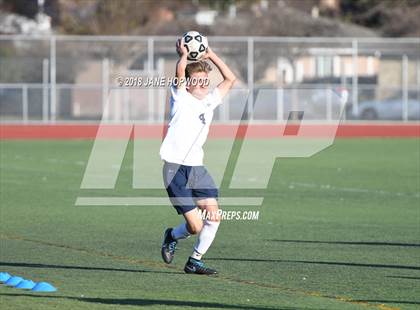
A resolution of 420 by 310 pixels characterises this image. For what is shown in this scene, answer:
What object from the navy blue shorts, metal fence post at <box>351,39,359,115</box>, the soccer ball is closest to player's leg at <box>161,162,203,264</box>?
the navy blue shorts

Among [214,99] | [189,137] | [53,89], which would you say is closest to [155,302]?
[189,137]

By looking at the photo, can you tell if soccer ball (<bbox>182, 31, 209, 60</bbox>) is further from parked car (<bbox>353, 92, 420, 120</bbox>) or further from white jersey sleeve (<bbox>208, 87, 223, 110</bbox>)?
parked car (<bbox>353, 92, 420, 120</bbox>)

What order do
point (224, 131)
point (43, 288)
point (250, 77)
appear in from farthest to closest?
point (250, 77)
point (224, 131)
point (43, 288)

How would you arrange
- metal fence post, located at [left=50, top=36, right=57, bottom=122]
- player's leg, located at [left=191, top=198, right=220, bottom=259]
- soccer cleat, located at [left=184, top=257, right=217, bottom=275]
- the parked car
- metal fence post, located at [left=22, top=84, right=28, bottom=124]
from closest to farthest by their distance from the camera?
player's leg, located at [left=191, top=198, right=220, bottom=259] → soccer cleat, located at [left=184, top=257, right=217, bottom=275] → metal fence post, located at [left=50, top=36, right=57, bottom=122] → metal fence post, located at [left=22, top=84, right=28, bottom=124] → the parked car

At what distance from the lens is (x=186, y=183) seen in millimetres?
10719

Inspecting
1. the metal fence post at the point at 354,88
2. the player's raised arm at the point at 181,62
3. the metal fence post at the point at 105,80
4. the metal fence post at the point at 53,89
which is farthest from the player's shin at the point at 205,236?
the metal fence post at the point at 354,88

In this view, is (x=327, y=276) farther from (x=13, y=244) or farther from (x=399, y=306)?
(x=13, y=244)

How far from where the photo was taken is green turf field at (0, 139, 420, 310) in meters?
9.75

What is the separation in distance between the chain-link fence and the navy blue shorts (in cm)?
2793

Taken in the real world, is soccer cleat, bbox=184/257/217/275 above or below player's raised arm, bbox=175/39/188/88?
below

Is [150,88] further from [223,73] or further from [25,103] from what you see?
[223,73]

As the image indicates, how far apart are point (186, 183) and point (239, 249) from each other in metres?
2.84

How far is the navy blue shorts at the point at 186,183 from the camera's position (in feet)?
35.2

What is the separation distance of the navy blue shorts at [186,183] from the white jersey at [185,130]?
7 cm
